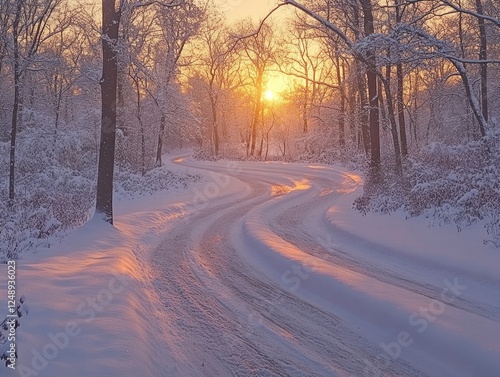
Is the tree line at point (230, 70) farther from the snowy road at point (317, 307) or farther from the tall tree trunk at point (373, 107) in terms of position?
the snowy road at point (317, 307)

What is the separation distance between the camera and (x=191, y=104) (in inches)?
1379

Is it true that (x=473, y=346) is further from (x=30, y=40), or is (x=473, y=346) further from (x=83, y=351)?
(x=30, y=40)

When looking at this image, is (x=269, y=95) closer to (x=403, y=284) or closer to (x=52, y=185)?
(x=52, y=185)

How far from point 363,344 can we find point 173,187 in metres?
16.3

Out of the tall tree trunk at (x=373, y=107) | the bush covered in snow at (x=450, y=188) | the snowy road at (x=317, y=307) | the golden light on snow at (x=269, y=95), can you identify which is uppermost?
the golden light on snow at (x=269, y=95)

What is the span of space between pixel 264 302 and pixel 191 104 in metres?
31.1

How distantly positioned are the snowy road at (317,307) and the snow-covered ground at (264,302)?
2cm

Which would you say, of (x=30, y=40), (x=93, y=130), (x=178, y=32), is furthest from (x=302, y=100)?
(x=30, y=40)

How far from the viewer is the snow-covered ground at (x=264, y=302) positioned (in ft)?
13.9

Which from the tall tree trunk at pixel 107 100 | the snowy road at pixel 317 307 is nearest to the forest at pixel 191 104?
the tall tree trunk at pixel 107 100

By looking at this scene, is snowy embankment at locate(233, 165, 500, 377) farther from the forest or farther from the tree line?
the tree line

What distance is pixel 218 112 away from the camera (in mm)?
67250

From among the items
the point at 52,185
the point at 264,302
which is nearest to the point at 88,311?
the point at 264,302

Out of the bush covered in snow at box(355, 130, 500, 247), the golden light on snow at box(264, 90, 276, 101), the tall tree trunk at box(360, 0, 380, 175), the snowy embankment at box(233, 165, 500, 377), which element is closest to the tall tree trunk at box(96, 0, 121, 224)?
the snowy embankment at box(233, 165, 500, 377)
